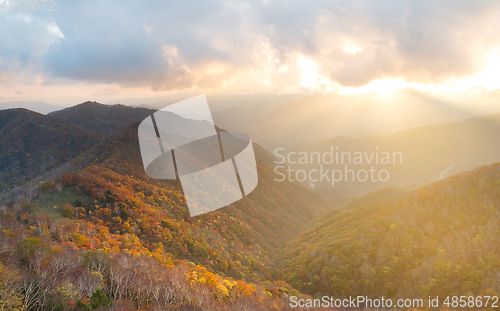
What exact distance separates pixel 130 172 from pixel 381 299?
50.5 metres

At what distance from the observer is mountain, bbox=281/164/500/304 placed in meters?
24.1

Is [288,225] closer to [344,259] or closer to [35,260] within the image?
[344,259]

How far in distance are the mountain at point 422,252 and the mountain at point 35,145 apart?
356 feet

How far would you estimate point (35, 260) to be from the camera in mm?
17531

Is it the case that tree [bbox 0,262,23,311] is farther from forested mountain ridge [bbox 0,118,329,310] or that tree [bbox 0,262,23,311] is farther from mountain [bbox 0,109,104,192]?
mountain [bbox 0,109,104,192]

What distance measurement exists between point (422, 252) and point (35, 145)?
483 feet

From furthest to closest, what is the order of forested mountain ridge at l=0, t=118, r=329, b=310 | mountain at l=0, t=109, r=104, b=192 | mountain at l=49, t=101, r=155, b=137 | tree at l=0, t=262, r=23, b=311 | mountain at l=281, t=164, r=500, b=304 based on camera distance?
1. mountain at l=49, t=101, r=155, b=137
2. mountain at l=0, t=109, r=104, b=192
3. mountain at l=281, t=164, r=500, b=304
4. forested mountain ridge at l=0, t=118, r=329, b=310
5. tree at l=0, t=262, r=23, b=311

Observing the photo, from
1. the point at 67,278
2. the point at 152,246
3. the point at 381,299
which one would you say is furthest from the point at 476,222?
the point at 67,278

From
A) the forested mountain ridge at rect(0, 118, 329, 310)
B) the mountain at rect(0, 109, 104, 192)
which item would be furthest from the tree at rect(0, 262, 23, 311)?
the mountain at rect(0, 109, 104, 192)

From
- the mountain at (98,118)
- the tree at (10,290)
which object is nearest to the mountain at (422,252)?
the tree at (10,290)

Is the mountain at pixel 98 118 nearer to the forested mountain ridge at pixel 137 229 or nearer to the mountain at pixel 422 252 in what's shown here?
the forested mountain ridge at pixel 137 229

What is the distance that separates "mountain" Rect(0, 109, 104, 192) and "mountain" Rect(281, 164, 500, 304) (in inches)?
4269

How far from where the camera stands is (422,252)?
28.3 m

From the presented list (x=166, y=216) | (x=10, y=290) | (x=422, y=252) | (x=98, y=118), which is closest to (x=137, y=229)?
(x=166, y=216)
